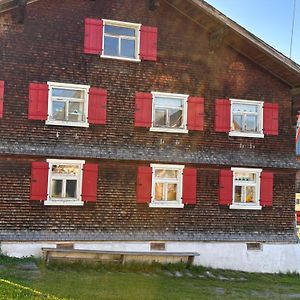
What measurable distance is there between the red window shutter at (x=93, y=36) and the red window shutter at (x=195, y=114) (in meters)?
3.47

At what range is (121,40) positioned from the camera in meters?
17.3

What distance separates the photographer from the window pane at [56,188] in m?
16.2

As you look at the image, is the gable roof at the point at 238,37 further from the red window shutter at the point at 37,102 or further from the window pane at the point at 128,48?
the red window shutter at the point at 37,102

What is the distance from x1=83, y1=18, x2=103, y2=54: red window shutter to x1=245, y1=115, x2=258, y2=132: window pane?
5628 mm

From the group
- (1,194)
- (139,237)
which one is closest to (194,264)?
(139,237)

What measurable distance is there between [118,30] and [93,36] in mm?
968

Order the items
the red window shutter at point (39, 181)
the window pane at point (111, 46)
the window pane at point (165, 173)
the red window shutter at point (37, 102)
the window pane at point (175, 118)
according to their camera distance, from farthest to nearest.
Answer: the window pane at point (175, 118)
the window pane at point (165, 173)
the window pane at point (111, 46)
the red window shutter at point (37, 102)
the red window shutter at point (39, 181)

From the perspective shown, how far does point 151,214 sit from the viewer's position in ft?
56.3

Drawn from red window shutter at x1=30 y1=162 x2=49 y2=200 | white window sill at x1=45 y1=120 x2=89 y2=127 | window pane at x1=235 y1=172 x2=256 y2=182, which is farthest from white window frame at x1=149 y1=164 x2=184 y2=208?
red window shutter at x1=30 y1=162 x2=49 y2=200

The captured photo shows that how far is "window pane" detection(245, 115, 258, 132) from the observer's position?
18.6 m

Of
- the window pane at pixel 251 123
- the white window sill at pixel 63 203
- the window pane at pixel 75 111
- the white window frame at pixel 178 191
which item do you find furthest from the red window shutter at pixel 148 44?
the white window sill at pixel 63 203

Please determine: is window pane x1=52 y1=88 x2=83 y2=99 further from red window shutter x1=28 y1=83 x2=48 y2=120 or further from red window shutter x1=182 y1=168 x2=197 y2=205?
red window shutter x1=182 y1=168 x2=197 y2=205

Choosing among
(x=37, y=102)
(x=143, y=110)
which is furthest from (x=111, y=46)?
(x=37, y=102)

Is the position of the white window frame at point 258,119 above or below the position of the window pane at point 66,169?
above
